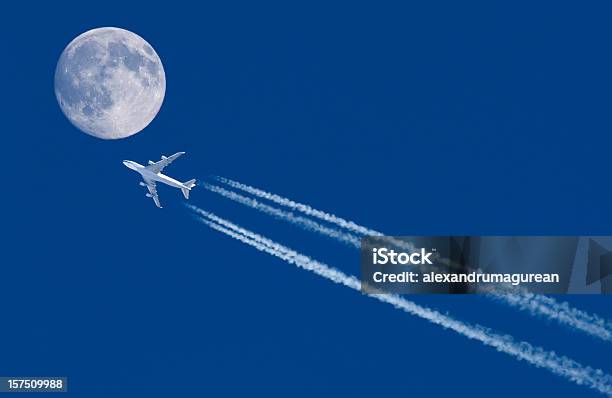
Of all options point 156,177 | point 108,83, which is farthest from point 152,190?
point 108,83

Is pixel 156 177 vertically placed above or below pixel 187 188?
above

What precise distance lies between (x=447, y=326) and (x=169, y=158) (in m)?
42.0

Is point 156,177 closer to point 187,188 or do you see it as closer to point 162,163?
point 162,163

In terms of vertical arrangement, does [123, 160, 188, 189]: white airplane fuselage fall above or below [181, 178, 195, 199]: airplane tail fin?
above

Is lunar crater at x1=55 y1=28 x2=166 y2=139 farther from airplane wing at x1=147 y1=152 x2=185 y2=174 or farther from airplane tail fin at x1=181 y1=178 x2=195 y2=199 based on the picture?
airplane tail fin at x1=181 y1=178 x2=195 y2=199

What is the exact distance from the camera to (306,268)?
352 feet

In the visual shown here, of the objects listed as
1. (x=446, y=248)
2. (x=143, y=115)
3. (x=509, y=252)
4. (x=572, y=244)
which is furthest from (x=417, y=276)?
(x=143, y=115)

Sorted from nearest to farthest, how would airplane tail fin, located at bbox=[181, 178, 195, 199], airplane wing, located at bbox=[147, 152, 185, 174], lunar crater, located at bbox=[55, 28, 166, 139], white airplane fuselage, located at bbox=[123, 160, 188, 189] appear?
lunar crater, located at bbox=[55, 28, 166, 139]
airplane wing, located at bbox=[147, 152, 185, 174]
white airplane fuselage, located at bbox=[123, 160, 188, 189]
airplane tail fin, located at bbox=[181, 178, 195, 199]

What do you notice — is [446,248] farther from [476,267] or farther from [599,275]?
[599,275]

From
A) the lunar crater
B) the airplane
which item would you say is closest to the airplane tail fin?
the airplane

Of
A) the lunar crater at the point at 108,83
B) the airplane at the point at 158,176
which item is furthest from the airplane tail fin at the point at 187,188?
the lunar crater at the point at 108,83

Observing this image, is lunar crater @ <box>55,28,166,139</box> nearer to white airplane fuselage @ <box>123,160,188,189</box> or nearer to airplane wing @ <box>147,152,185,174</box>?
airplane wing @ <box>147,152,185,174</box>

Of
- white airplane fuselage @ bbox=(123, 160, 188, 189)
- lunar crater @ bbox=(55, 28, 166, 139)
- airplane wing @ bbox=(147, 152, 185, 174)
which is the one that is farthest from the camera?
white airplane fuselage @ bbox=(123, 160, 188, 189)

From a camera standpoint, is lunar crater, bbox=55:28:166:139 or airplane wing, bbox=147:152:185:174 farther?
airplane wing, bbox=147:152:185:174
